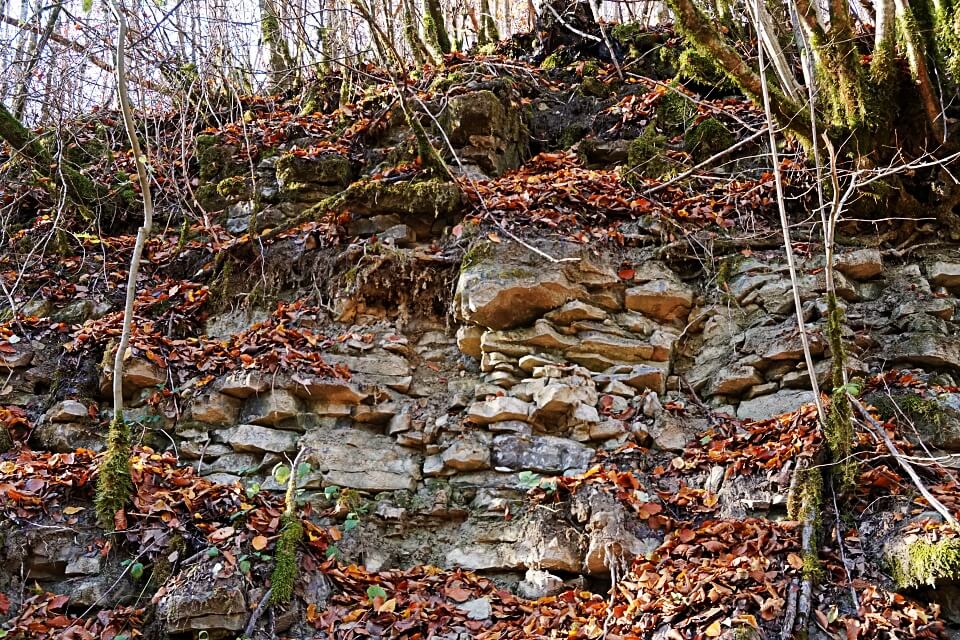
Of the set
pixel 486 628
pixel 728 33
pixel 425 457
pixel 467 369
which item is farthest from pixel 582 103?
pixel 486 628

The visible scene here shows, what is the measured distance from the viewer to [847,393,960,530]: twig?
3.20 meters

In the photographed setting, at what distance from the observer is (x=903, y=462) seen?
11.8 feet

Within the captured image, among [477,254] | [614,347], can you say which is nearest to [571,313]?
[614,347]

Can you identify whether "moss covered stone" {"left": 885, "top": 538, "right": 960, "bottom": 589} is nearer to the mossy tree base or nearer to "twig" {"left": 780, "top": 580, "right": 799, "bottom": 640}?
"twig" {"left": 780, "top": 580, "right": 799, "bottom": 640}

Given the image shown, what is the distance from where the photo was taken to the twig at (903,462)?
Answer: 3195 mm

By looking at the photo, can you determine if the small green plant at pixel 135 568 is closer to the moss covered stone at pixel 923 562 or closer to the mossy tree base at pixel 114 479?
the mossy tree base at pixel 114 479

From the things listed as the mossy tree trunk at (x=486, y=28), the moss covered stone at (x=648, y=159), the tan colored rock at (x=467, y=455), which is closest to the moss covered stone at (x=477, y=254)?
the tan colored rock at (x=467, y=455)

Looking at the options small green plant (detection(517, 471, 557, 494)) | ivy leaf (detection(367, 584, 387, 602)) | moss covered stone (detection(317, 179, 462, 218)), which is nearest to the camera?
ivy leaf (detection(367, 584, 387, 602))

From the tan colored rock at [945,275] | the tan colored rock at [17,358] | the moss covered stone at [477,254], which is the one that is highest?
the moss covered stone at [477,254]

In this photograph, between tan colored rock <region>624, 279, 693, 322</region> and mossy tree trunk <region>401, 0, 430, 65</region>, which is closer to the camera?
tan colored rock <region>624, 279, 693, 322</region>

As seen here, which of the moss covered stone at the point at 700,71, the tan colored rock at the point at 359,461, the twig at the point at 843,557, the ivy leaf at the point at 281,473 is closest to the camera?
the twig at the point at 843,557

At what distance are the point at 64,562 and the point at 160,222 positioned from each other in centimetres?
376

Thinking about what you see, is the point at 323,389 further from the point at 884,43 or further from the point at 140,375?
the point at 884,43

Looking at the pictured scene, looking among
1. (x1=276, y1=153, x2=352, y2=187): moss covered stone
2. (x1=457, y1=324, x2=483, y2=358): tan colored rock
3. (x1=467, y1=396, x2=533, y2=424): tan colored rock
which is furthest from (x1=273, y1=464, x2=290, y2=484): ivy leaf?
(x1=276, y1=153, x2=352, y2=187): moss covered stone
